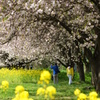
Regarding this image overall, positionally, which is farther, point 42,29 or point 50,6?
point 42,29

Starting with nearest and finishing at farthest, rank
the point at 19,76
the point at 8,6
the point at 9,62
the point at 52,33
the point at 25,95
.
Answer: the point at 25,95 → the point at 8,6 → the point at 52,33 → the point at 19,76 → the point at 9,62

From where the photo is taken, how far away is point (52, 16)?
11.4 m

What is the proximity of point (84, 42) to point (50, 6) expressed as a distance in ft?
11.4

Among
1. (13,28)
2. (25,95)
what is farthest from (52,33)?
(25,95)

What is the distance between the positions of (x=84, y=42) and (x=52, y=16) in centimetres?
240

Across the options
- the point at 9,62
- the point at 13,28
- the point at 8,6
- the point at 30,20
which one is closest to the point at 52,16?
the point at 30,20

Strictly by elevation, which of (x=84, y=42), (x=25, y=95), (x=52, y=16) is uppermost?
(x=52, y=16)

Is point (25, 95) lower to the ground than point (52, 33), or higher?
lower

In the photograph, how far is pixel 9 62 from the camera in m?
30.3

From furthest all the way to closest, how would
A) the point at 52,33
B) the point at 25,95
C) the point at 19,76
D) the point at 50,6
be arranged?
the point at 19,76 < the point at 52,33 < the point at 50,6 < the point at 25,95

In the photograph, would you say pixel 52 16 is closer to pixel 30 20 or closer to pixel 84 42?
pixel 30 20

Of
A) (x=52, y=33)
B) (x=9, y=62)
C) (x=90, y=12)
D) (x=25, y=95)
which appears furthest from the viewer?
(x=9, y=62)

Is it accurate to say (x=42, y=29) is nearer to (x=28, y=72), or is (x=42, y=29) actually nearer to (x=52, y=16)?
(x=52, y=16)

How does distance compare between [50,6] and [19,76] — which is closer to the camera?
[50,6]
